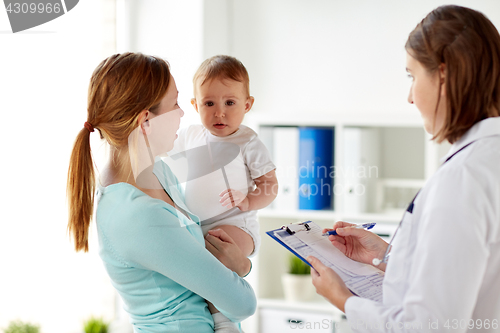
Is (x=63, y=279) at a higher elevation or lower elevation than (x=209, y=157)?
lower

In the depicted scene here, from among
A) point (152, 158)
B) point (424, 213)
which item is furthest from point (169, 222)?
point (424, 213)

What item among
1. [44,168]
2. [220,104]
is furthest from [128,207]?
[44,168]

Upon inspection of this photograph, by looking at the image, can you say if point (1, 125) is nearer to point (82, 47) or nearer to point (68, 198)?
point (82, 47)

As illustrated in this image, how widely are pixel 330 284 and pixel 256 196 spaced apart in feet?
1.55

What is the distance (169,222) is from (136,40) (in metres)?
1.73

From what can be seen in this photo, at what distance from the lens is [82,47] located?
214 cm

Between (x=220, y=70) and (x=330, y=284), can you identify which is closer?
(x=330, y=284)

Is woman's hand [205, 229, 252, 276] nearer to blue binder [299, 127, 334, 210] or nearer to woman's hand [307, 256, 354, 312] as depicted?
woman's hand [307, 256, 354, 312]

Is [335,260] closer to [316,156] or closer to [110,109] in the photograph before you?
[110,109]

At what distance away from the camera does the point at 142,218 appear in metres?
0.97

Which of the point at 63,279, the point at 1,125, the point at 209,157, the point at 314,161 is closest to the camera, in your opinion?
the point at 209,157

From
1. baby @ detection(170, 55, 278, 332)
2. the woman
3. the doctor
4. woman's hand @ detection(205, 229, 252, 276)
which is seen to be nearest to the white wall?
baby @ detection(170, 55, 278, 332)

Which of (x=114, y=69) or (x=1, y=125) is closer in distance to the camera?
(x=114, y=69)

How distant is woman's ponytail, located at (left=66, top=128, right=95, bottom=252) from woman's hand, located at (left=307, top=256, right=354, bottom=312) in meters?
0.55
